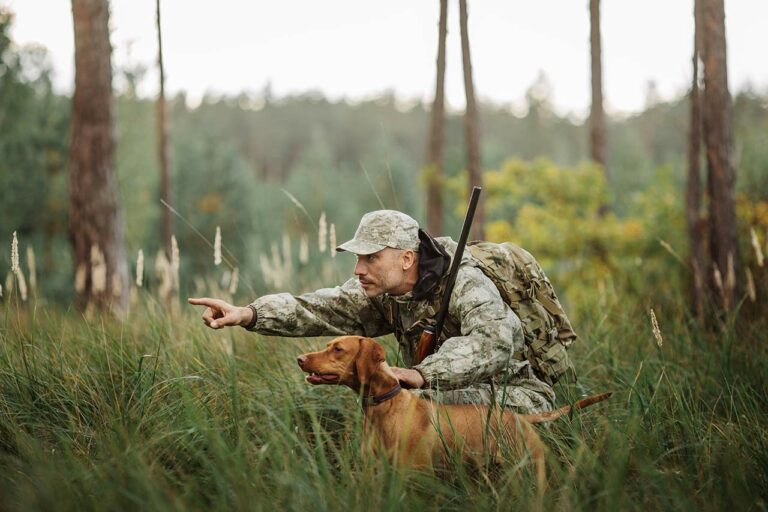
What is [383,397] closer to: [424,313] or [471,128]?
[424,313]

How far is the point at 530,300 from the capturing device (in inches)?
160

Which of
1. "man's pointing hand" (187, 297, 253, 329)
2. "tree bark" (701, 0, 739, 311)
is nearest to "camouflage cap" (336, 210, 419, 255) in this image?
"man's pointing hand" (187, 297, 253, 329)

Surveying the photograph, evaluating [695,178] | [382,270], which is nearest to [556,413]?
[382,270]

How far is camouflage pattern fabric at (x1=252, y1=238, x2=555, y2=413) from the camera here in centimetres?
352

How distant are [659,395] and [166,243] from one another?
1452cm

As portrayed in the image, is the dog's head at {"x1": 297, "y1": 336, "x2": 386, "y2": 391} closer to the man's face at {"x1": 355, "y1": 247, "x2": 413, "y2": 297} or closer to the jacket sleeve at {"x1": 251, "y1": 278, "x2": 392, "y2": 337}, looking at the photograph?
the man's face at {"x1": 355, "y1": 247, "x2": 413, "y2": 297}

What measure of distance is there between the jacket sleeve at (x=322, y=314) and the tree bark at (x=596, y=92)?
1401 cm

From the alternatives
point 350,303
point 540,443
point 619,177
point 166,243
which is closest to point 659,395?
point 540,443

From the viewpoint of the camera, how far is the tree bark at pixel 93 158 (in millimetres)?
8578

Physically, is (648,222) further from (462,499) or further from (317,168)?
(317,168)

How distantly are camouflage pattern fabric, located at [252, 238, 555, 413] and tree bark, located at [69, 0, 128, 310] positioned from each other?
5125mm

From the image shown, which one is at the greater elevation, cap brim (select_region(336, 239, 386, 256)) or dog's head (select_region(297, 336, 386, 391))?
cap brim (select_region(336, 239, 386, 256))

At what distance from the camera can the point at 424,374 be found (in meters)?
3.43

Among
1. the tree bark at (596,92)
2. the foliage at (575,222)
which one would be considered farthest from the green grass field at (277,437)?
the tree bark at (596,92)
